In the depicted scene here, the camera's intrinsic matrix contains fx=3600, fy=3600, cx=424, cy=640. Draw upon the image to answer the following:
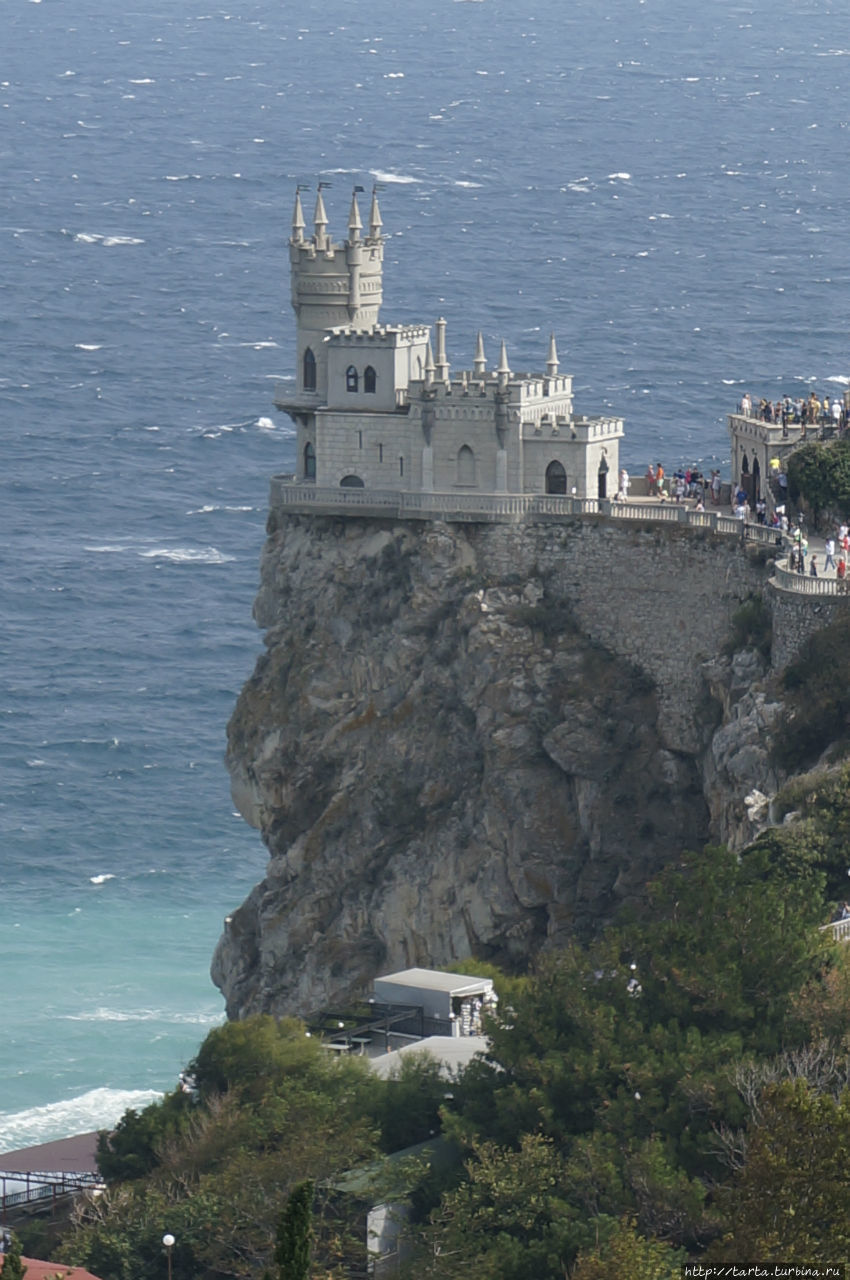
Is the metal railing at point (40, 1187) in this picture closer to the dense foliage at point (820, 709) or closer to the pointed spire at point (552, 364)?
the dense foliage at point (820, 709)

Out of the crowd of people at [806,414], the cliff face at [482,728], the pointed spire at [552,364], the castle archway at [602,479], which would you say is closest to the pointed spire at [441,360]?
the pointed spire at [552,364]

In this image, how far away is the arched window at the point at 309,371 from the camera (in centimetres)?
13100

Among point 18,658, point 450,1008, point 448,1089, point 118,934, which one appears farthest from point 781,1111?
point 18,658

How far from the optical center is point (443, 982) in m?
102

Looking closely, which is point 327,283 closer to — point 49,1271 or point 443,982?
point 443,982

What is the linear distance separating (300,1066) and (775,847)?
1766 cm

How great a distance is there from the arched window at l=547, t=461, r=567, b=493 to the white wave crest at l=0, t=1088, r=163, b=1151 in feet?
100

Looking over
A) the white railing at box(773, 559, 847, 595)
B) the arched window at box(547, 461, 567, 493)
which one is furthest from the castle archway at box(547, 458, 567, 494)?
the white railing at box(773, 559, 847, 595)

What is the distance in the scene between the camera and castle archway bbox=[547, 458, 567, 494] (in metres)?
128

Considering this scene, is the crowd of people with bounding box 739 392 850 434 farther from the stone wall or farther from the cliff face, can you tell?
the stone wall

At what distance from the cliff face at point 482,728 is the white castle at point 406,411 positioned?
1.90 metres

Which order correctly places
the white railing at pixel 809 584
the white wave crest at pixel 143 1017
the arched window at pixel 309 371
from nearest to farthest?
the white railing at pixel 809 584 < the arched window at pixel 309 371 < the white wave crest at pixel 143 1017

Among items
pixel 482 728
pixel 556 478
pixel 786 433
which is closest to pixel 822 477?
pixel 786 433

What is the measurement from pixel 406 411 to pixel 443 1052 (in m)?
38.1
